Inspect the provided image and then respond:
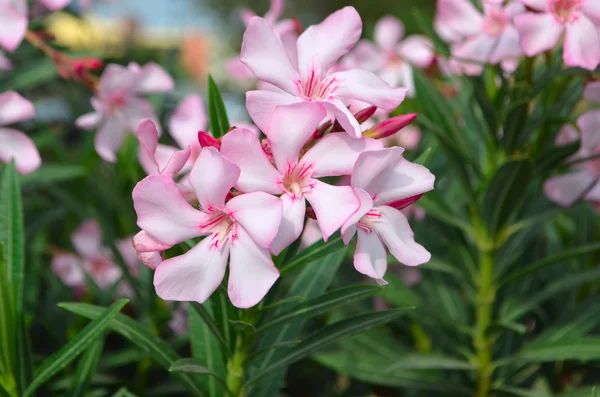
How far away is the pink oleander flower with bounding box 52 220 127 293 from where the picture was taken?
4.81ft

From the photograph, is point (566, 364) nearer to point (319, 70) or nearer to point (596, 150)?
point (596, 150)

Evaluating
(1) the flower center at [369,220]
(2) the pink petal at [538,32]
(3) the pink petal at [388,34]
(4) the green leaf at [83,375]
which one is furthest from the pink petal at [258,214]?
(3) the pink petal at [388,34]

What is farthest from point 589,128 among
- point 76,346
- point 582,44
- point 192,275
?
point 76,346

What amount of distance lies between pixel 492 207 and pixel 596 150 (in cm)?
21

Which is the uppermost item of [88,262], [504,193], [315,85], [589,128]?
[315,85]

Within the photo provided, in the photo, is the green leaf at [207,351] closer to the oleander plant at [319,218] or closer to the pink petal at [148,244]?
the oleander plant at [319,218]

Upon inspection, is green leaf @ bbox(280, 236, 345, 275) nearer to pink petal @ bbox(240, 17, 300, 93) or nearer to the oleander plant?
the oleander plant

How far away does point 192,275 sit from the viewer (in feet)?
2.07

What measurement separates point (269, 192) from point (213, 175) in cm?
6

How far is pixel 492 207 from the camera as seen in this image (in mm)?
1107

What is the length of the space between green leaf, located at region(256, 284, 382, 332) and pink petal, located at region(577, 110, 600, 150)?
516 millimetres

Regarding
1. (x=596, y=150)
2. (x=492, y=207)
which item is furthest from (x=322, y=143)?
(x=596, y=150)

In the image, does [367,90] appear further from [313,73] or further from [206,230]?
[206,230]

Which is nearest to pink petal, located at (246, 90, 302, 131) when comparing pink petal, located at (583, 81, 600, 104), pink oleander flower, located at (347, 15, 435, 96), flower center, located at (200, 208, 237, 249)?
flower center, located at (200, 208, 237, 249)
